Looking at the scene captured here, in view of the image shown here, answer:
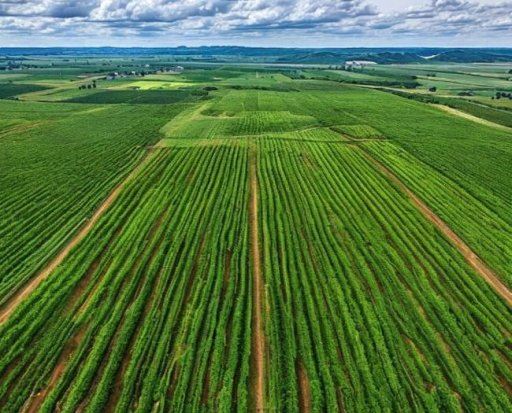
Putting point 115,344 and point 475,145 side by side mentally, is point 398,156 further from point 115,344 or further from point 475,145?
point 115,344

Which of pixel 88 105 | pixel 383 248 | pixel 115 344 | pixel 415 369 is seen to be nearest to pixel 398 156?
pixel 383 248

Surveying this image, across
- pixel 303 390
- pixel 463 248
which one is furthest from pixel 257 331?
pixel 463 248

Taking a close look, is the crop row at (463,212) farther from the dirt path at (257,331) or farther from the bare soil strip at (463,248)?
the dirt path at (257,331)

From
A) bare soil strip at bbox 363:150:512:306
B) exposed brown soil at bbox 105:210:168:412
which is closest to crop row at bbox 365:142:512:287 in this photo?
bare soil strip at bbox 363:150:512:306

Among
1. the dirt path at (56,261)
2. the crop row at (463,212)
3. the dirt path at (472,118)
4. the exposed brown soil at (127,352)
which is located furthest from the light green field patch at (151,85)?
the exposed brown soil at (127,352)

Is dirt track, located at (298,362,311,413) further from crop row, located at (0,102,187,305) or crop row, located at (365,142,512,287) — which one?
crop row, located at (0,102,187,305)

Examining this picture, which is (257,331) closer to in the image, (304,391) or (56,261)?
(304,391)
